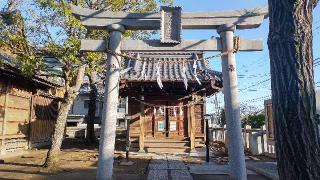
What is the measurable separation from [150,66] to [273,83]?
1537 centimetres

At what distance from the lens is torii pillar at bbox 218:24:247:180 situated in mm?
7352

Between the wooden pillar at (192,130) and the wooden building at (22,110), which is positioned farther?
the wooden pillar at (192,130)

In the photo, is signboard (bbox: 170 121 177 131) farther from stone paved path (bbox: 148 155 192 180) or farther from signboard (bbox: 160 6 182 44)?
signboard (bbox: 160 6 182 44)

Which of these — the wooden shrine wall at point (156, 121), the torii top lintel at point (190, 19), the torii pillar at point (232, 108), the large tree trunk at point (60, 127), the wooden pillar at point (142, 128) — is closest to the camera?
the torii pillar at point (232, 108)

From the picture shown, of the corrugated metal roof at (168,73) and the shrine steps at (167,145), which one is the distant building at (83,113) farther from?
the shrine steps at (167,145)

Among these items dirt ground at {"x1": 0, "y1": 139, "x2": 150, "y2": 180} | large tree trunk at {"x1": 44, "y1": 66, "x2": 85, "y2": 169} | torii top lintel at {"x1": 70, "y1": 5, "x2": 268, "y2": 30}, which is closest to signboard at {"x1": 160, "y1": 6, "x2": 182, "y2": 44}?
torii top lintel at {"x1": 70, "y1": 5, "x2": 268, "y2": 30}

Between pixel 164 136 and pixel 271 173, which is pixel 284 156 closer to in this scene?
pixel 271 173

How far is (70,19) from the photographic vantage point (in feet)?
33.4

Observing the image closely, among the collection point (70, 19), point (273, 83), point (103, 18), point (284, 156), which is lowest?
point (284, 156)

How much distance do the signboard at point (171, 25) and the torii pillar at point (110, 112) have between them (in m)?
1.09

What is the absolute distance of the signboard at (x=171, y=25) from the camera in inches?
306

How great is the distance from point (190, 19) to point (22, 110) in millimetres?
12661

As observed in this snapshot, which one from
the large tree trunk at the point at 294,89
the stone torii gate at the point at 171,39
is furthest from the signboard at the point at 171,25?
the large tree trunk at the point at 294,89

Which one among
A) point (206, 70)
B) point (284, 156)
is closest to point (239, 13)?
point (284, 156)
